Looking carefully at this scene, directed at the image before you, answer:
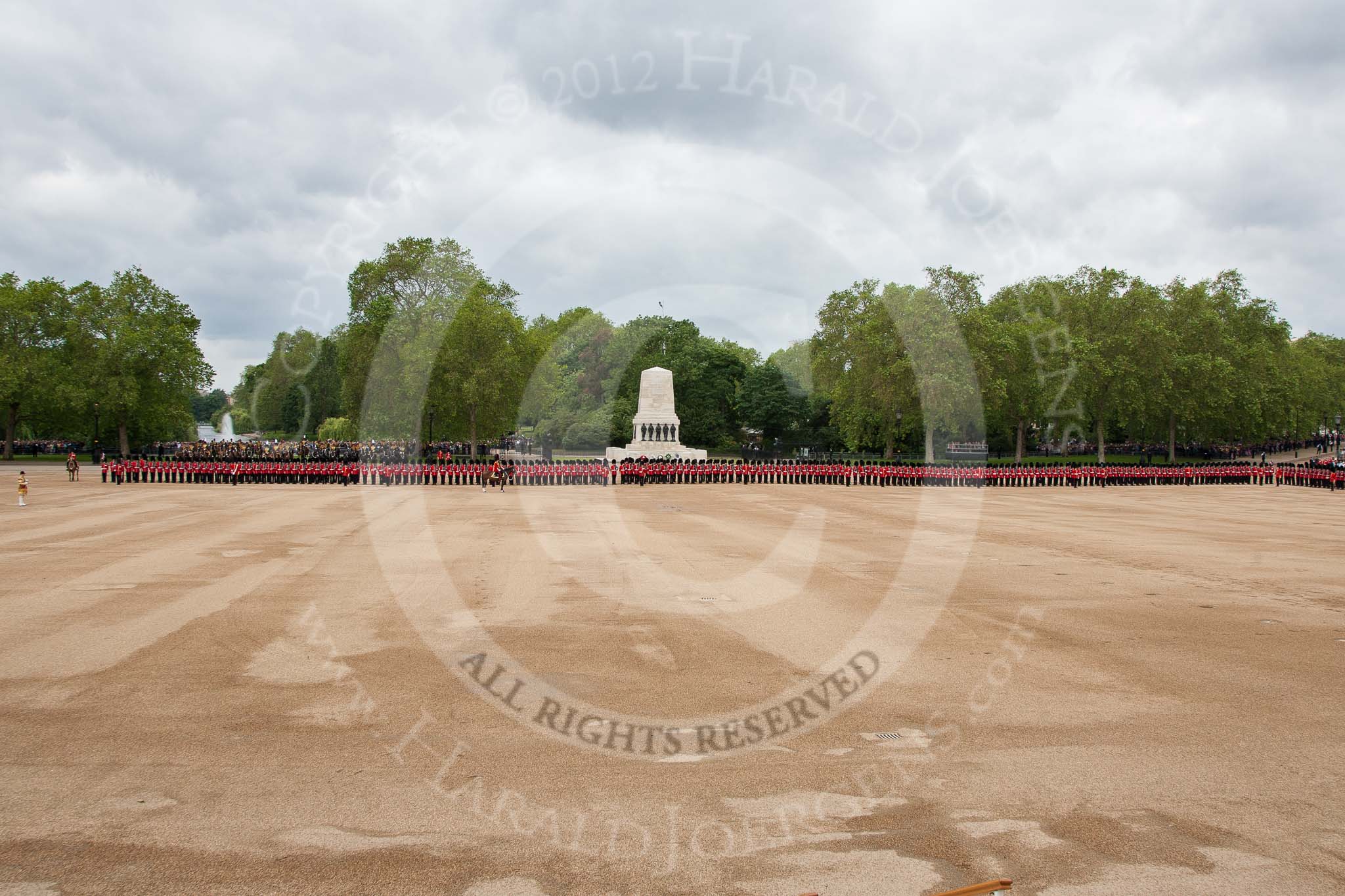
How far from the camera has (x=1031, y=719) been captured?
6.68 meters

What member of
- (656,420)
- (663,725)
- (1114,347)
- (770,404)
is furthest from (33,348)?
(1114,347)

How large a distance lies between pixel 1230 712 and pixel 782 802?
157 inches

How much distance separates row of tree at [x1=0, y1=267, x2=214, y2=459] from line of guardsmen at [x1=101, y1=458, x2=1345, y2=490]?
1887 centimetres

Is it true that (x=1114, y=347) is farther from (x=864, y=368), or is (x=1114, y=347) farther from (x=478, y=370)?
(x=478, y=370)

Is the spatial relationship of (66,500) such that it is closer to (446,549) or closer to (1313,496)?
(446,549)

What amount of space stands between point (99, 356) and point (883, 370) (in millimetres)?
44633

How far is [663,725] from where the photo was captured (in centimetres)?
650

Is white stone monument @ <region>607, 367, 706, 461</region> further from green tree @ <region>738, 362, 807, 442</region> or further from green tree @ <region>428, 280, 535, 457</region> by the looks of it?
green tree @ <region>738, 362, 807, 442</region>

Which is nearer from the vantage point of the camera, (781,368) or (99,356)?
(99,356)

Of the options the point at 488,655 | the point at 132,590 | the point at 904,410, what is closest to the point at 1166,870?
the point at 488,655

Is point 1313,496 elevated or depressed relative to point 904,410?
depressed

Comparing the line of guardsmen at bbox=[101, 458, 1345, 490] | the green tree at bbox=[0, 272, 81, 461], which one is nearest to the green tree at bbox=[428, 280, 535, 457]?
the line of guardsmen at bbox=[101, 458, 1345, 490]

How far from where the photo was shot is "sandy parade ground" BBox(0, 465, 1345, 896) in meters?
4.52

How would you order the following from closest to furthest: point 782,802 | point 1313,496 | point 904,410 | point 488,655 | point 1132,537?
1. point 782,802
2. point 488,655
3. point 1132,537
4. point 1313,496
5. point 904,410
